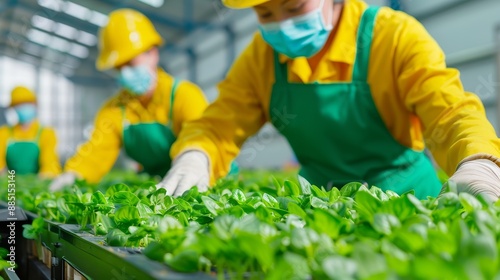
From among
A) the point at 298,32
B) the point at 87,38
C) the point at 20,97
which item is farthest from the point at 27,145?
the point at 87,38

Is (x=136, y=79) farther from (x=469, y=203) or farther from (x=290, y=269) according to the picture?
(x=290, y=269)

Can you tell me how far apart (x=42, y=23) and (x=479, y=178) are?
1537cm

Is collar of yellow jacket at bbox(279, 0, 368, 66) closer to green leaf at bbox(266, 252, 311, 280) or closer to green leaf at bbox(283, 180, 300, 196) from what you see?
green leaf at bbox(283, 180, 300, 196)

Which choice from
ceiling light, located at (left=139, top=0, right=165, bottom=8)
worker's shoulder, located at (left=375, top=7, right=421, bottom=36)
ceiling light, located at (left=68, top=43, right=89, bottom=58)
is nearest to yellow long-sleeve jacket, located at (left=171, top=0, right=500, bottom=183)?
worker's shoulder, located at (left=375, top=7, right=421, bottom=36)

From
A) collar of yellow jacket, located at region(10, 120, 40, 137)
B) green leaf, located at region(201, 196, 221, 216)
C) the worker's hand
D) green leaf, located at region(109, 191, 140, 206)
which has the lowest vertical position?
collar of yellow jacket, located at region(10, 120, 40, 137)

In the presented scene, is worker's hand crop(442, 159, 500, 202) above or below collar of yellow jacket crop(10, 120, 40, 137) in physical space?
above

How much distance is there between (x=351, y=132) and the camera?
1706mm

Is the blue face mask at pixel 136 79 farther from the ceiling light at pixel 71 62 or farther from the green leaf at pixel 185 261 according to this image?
the ceiling light at pixel 71 62

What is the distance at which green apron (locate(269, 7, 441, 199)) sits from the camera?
1.67 meters

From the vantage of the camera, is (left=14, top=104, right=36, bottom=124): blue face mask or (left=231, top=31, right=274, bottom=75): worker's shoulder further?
(left=14, top=104, right=36, bottom=124): blue face mask

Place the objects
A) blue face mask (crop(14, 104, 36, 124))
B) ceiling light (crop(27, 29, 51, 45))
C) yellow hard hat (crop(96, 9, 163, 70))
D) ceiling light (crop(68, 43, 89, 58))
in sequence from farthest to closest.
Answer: ceiling light (crop(68, 43, 89, 58)) → ceiling light (crop(27, 29, 51, 45)) → blue face mask (crop(14, 104, 36, 124)) → yellow hard hat (crop(96, 9, 163, 70))

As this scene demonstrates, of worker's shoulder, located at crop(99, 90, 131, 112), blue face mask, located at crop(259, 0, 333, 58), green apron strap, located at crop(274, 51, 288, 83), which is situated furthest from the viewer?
worker's shoulder, located at crop(99, 90, 131, 112)

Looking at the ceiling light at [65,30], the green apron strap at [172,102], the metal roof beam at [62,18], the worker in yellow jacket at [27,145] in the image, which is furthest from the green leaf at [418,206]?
the ceiling light at [65,30]

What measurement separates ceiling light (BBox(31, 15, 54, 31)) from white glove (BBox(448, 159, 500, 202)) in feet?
48.0
